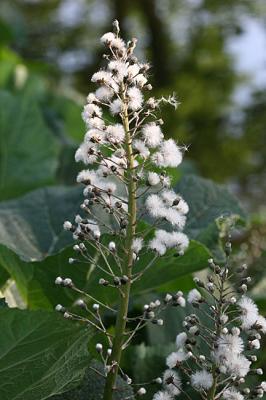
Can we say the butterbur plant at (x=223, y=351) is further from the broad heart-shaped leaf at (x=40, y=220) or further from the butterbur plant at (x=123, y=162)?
the broad heart-shaped leaf at (x=40, y=220)

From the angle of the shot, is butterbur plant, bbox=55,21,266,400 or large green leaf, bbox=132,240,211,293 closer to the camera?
butterbur plant, bbox=55,21,266,400

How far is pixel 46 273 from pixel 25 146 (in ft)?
3.79

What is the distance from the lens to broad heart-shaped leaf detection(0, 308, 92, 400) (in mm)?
965

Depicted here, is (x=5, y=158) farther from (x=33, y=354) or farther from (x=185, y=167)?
(x=33, y=354)

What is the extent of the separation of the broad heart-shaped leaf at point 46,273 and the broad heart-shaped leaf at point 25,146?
0.91 meters

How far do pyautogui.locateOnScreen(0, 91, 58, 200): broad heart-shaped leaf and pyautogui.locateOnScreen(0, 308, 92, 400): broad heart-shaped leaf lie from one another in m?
1.28

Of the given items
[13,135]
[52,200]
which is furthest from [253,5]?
[52,200]

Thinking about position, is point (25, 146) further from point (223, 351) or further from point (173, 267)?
point (223, 351)

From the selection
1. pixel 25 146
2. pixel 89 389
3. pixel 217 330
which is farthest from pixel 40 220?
pixel 25 146

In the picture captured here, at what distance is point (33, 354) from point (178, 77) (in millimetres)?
6893

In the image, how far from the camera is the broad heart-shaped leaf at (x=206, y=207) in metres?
1.61

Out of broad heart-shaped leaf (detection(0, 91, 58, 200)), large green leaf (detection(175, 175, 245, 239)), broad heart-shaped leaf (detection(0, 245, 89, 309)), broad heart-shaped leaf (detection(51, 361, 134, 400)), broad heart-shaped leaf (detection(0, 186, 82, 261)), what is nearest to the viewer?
broad heart-shaped leaf (detection(51, 361, 134, 400))

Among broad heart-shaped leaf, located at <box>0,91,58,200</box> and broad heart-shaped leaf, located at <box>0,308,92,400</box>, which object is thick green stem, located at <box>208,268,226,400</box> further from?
broad heart-shaped leaf, located at <box>0,91,58,200</box>

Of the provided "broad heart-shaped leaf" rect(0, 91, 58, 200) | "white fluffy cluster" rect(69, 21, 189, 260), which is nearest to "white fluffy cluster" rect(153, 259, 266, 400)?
"white fluffy cluster" rect(69, 21, 189, 260)
